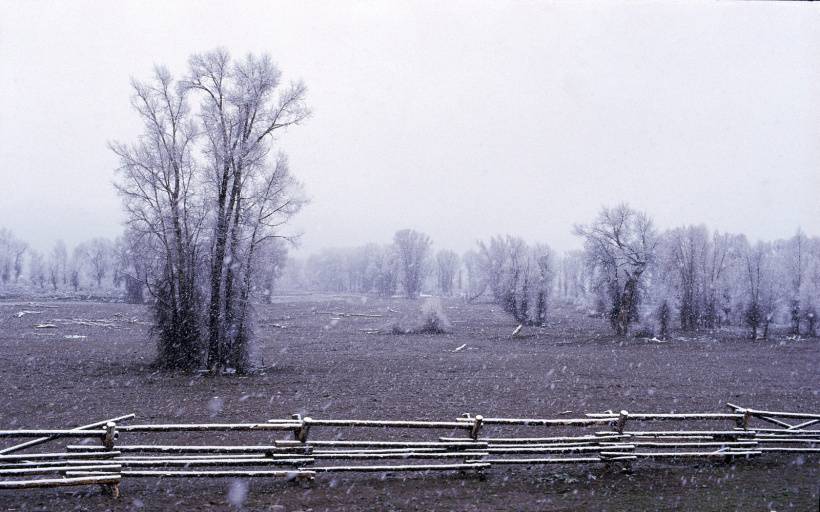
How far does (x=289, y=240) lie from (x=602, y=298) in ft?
121

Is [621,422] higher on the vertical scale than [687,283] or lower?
lower

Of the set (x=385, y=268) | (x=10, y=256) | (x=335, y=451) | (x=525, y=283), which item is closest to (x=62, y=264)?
(x=10, y=256)

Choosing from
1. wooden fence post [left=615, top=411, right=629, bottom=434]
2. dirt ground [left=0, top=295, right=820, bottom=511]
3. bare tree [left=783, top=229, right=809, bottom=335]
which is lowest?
dirt ground [left=0, top=295, right=820, bottom=511]

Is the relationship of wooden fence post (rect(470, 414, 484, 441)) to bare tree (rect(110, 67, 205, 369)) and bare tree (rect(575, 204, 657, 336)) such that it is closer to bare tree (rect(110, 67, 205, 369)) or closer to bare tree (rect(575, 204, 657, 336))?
bare tree (rect(110, 67, 205, 369))

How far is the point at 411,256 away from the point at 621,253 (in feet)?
236

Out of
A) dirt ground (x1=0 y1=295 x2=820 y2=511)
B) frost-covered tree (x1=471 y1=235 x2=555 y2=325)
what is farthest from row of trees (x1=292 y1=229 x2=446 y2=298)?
dirt ground (x1=0 y1=295 x2=820 y2=511)

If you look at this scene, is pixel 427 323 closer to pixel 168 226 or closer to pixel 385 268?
pixel 168 226

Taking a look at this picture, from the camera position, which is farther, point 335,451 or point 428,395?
point 428,395

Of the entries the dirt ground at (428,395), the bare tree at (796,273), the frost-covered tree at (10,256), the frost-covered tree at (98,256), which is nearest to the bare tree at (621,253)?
the dirt ground at (428,395)

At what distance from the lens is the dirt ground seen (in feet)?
27.5

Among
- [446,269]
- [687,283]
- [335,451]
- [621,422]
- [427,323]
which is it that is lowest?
[427,323]

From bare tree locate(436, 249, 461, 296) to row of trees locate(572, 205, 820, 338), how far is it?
281ft

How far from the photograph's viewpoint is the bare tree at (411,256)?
373 ft

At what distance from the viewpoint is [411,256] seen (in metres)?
115
